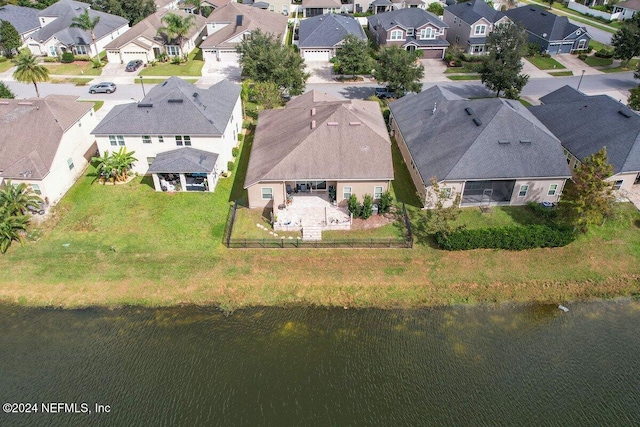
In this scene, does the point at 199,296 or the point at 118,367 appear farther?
the point at 199,296

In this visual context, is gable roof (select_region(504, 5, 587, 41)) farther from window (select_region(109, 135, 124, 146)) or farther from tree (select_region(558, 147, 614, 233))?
window (select_region(109, 135, 124, 146))

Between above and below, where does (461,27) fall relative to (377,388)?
above

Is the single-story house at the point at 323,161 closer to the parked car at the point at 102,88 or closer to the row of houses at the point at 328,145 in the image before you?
the row of houses at the point at 328,145

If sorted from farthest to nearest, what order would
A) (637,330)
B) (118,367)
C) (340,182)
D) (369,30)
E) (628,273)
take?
(369,30)
(340,182)
(628,273)
(637,330)
(118,367)

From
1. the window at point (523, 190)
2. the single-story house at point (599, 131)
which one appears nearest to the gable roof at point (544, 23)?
the single-story house at point (599, 131)

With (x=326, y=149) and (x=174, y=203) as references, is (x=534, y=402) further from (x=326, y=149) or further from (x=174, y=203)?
(x=174, y=203)

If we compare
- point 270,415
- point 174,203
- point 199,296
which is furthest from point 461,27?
point 270,415

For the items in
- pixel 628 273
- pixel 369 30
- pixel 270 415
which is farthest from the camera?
pixel 369 30

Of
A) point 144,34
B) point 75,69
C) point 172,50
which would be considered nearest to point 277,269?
point 172,50
